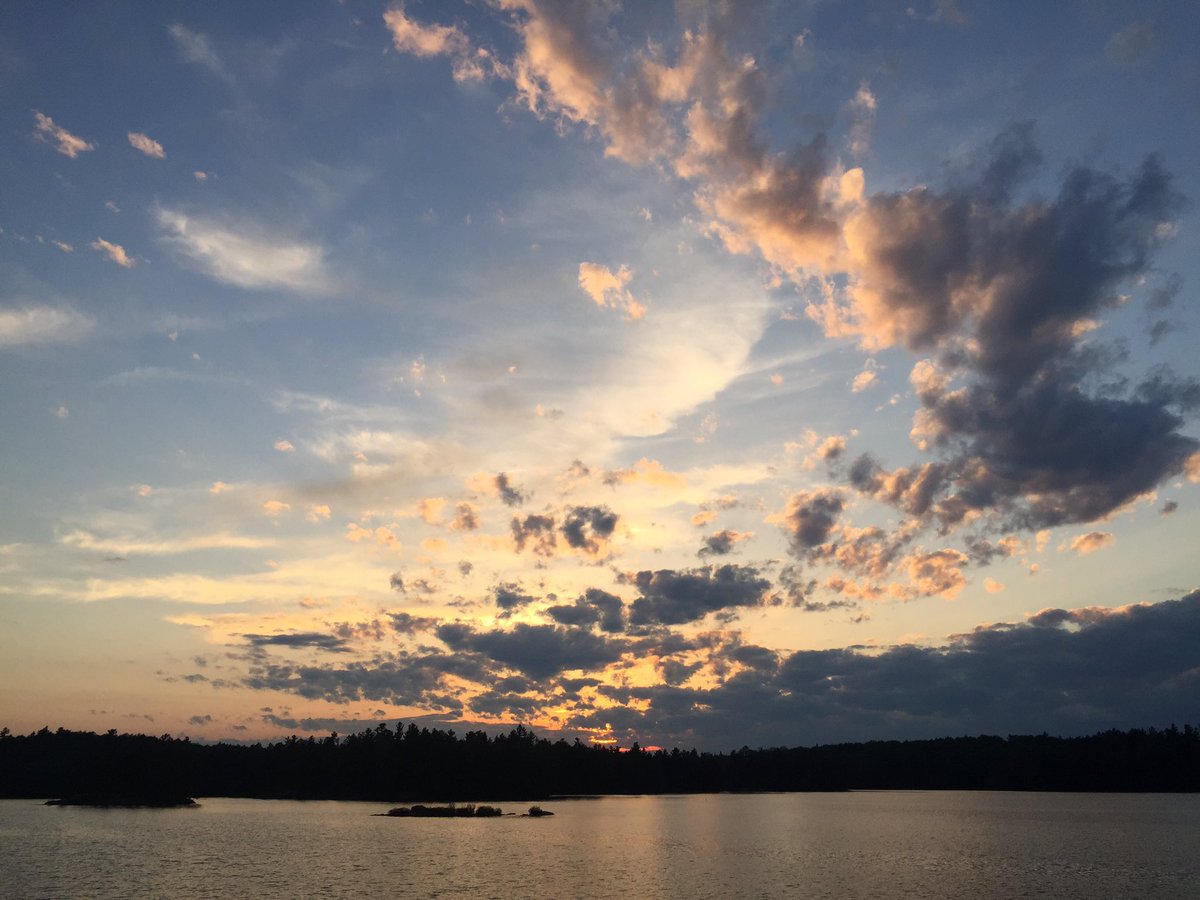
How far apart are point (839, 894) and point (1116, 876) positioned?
1371 inches

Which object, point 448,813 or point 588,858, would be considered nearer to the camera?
point 588,858

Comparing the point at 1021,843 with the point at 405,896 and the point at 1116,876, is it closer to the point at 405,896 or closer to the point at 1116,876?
the point at 1116,876

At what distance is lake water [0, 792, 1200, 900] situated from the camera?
7631cm

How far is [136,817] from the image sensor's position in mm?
171375

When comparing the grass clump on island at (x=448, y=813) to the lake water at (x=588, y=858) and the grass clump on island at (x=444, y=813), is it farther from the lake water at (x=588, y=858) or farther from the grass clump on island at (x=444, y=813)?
the lake water at (x=588, y=858)

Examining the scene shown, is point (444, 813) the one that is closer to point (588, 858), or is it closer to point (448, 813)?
point (448, 813)

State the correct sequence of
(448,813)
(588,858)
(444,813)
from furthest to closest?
(448,813)
(444,813)
(588,858)

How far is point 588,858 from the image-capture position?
106312mm

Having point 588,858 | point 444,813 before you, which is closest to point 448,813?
point 444,813

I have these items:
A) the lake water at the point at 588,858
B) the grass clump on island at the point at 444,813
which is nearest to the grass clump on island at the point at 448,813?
the grass clump on island at the point at 444,813

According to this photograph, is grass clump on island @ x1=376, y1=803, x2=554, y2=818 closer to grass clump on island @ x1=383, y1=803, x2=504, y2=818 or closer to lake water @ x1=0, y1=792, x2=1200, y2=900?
grass clump on island @ x1=383, y1=803, x2=504, y2=818

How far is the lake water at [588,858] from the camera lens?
250 ft

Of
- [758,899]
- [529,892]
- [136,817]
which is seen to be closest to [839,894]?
[758,899]

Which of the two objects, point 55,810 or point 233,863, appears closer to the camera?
point 233,863
